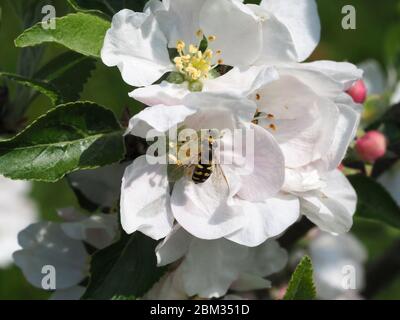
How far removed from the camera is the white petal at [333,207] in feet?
4.53

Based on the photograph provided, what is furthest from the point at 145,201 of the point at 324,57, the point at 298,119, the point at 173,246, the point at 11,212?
the point at 324,57

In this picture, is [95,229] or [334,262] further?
[334,262]

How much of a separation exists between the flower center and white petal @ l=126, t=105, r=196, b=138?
0.51ft

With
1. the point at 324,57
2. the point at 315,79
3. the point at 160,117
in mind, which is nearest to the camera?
the point at 160,117

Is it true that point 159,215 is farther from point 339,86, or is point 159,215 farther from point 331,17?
point 331,17

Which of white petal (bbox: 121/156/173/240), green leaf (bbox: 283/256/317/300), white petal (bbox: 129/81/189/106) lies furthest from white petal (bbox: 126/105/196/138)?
green leaf (bbox: 283/256/317/300)

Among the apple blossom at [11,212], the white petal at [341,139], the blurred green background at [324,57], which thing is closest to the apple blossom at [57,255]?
the white petal at [341,139]

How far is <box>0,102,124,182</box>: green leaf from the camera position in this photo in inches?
48.6

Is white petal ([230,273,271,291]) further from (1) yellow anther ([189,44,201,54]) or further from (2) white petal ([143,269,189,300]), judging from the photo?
(1) yellow anther ([189,44,201,54])

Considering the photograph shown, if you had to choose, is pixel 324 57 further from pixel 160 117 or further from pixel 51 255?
pixel 160 117

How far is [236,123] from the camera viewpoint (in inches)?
49.0

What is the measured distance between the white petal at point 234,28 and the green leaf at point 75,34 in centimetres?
18

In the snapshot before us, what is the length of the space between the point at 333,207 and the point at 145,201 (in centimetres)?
35

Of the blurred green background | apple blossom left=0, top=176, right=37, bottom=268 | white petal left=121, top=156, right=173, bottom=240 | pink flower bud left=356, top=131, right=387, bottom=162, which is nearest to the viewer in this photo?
white petal left=121, top=156, right=173, bottom=240
